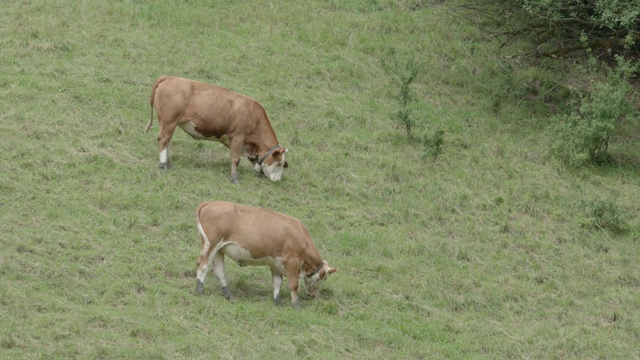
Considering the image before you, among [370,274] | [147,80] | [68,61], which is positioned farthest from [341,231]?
[68,61]

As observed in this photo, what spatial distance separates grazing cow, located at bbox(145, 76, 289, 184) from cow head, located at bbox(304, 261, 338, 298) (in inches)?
143

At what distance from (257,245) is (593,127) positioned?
8539 millimetres

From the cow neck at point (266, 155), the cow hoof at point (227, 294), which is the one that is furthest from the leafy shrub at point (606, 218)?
the cow hoof at point (227, 294)

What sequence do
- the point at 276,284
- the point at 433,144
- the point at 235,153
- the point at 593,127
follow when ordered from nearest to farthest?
1. the point at 276,284
2. the point at 235,153
3. the point at 433,144
4. the point at 593,127

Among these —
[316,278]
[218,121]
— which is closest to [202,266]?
[316,278]

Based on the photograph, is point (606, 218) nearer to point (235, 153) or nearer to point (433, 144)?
point (433, 144)

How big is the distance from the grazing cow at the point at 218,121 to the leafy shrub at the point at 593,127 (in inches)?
216

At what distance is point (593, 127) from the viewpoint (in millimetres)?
19766

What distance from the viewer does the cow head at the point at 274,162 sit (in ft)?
58.0

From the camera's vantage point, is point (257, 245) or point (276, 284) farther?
point (276, 284)

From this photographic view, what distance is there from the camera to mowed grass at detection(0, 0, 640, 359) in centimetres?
1325

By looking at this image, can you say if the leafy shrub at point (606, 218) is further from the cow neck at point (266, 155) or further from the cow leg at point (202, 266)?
the cow leg at point (202, 266)

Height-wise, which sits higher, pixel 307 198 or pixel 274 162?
pixel 274 162

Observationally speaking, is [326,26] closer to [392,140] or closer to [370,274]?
[392,140]
